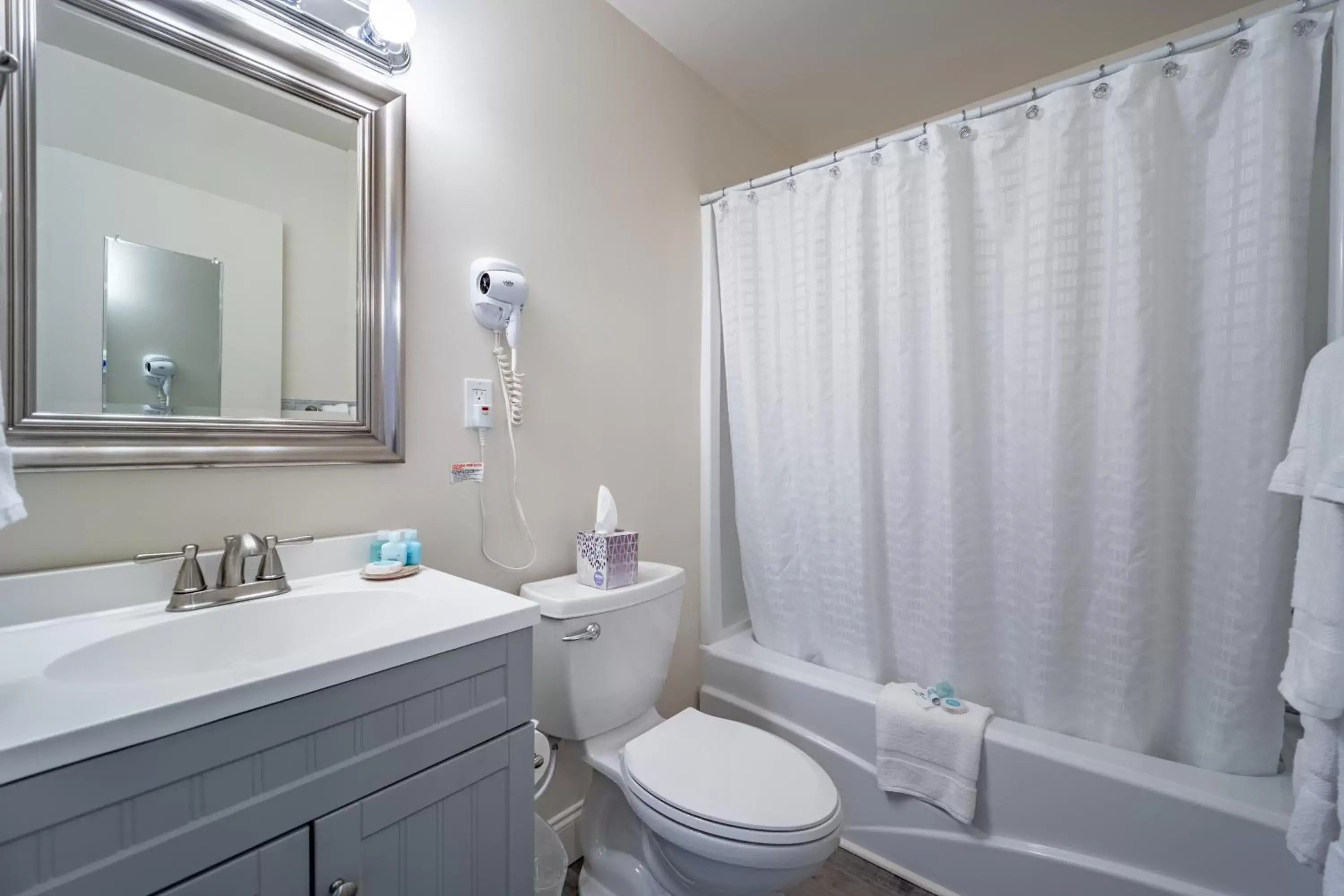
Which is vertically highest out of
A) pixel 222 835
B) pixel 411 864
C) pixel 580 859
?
pixel 222 835

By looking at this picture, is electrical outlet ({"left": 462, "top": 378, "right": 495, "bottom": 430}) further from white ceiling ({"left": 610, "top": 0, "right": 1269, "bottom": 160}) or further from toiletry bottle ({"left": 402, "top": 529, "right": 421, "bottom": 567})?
white ceiling ({"left": 610, "top": 0, "right": 1269, "bottom": 160})

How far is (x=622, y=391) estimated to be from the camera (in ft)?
5.57

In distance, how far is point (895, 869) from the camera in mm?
1497

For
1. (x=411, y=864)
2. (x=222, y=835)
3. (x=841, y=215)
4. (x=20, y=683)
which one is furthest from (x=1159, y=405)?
(x=20, y=683)

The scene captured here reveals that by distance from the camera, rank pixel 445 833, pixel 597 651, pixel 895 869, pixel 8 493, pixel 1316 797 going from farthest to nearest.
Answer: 1. pixel 895 869
2. pixel 597 651
3. pixel 1316 797
4. pixel 445 833
5. pixel 8 493

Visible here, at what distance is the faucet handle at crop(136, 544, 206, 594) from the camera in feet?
2.91

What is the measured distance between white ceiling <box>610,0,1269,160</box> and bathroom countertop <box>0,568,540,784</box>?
170cm

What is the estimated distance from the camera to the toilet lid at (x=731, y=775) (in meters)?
1.04

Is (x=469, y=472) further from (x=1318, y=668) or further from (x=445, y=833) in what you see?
(x=1318, y=668)

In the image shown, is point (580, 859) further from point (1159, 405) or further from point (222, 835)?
point (1159, 405)

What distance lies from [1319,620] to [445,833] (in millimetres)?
1319

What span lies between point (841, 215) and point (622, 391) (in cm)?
83

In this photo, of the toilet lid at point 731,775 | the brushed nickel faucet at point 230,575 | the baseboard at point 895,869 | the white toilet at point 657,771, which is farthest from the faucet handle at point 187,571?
the baseboard at point 895,869

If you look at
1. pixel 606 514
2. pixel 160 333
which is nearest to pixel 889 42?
pixel 606 514
